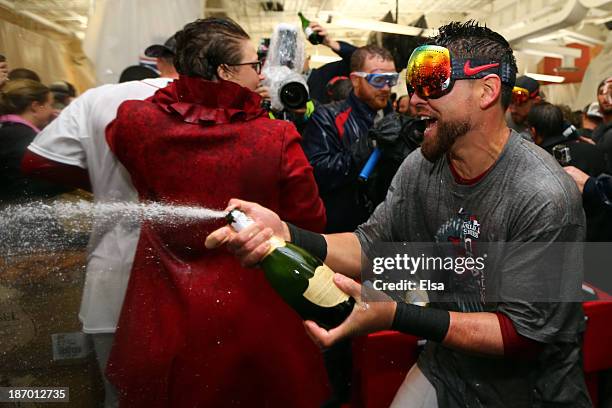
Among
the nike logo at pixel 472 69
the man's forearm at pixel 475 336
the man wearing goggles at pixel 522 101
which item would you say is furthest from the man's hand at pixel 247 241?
the man wearing goggles at pixel 522 101

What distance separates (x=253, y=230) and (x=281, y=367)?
1.68 feet

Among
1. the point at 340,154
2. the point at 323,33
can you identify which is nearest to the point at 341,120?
the point at 340,154

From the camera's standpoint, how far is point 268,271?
42.4 inches

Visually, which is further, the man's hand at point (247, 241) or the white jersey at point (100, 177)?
the white jersey at point (100, 177)

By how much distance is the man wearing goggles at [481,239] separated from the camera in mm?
1004

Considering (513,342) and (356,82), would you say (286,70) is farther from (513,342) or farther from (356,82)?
(513,342)

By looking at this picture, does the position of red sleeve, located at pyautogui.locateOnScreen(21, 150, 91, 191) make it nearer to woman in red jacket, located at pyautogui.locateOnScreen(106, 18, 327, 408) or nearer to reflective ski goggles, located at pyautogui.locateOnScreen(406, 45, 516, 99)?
woman in red jacket, located at pyautogui.locateOnScreen(106, 18, 327, 408)

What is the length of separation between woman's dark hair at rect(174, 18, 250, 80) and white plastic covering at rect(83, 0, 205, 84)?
129cm

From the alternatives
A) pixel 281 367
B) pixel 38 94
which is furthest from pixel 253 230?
pixel 38 94

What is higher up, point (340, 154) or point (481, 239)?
point (481, 239)

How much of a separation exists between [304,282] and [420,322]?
0.80 ft

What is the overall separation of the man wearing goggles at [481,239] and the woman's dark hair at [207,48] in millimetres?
435

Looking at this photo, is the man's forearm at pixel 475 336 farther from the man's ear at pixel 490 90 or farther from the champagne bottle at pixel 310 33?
the champagne bottle at pixel 310 33

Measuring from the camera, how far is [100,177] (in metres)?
1.44
